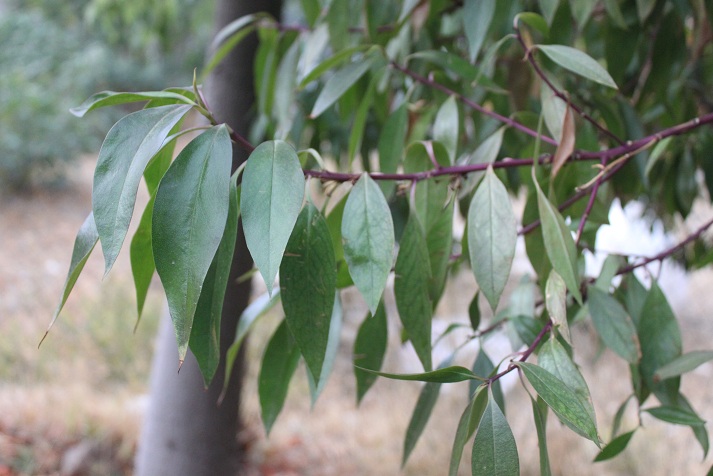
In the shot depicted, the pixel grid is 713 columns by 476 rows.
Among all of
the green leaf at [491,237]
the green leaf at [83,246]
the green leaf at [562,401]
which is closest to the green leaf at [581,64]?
the green leaf at [491,237]

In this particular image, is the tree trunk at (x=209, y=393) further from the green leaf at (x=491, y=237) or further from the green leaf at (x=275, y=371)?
the green leaf at (x=491, y=237)

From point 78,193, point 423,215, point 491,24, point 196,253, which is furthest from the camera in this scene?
point 78,193

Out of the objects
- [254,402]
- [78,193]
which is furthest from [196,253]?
[78,193]

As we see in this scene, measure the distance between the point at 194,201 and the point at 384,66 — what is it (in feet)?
1.24

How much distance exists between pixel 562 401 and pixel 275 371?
0.29 metres

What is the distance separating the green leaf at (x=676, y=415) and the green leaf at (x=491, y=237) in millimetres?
216

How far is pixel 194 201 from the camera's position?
0.36m

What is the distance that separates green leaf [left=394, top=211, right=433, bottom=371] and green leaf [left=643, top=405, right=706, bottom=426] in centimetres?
22

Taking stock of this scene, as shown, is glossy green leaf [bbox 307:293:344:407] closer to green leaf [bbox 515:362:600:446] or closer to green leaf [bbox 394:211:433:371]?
green leaf [bbox 394:211:433:371]

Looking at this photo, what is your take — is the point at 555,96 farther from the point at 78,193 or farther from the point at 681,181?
the point at 78,193

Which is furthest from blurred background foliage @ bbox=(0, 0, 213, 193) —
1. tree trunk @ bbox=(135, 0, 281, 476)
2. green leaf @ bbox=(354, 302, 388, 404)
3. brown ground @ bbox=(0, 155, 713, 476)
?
green leaf @ bbox=(354, 302, 388, 404)

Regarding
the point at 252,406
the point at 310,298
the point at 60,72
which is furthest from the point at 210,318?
the point at 60,72

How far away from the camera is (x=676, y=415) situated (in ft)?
1.85

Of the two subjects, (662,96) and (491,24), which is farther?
(662,96)
